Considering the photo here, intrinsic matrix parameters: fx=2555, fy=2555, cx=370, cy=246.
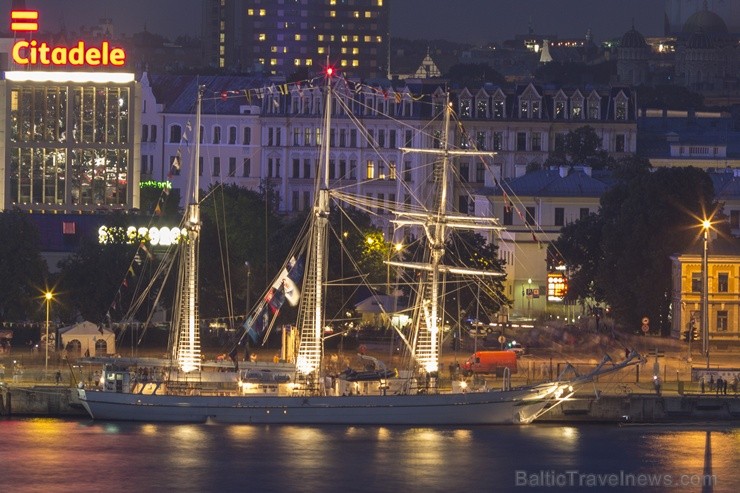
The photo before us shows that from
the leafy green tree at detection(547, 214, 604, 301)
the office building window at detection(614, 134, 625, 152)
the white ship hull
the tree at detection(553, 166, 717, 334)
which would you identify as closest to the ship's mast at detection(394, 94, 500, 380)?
the white ship hull

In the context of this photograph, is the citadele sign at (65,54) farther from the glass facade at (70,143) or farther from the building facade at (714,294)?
the building facade at (714,294)

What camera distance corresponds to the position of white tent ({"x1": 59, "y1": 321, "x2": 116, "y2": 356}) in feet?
296

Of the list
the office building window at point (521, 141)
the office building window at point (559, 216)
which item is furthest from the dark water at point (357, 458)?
the office building window at point (521, 141)

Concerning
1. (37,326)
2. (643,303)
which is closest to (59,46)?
(37,326)

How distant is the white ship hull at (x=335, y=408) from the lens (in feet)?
262

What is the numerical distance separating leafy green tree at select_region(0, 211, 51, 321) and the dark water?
1752cm

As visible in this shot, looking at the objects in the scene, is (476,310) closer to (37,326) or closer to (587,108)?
(37,326)

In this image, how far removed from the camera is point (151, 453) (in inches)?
2933

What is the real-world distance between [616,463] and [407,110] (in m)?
81.4

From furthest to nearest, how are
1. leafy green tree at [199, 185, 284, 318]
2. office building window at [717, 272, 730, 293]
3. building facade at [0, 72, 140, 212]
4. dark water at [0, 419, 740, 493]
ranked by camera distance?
building facade at [0, 72, 140, 212]
leafy green tree at [199, 185, 284, 318]
office building window at [717, 272, 730, 293]
dark water at [0, 419, 740, 493]

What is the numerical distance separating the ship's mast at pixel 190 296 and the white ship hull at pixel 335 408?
3.37 m

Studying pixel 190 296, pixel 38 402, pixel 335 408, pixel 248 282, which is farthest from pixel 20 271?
pixel 335 408

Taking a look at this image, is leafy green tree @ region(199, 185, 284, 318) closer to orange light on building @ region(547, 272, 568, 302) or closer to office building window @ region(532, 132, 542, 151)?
orange light on building @ region(547, 272, 568, 302)

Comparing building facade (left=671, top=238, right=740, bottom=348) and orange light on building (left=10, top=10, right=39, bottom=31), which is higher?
orange light on building (left=10, top=10, right=39, bottom=31)
